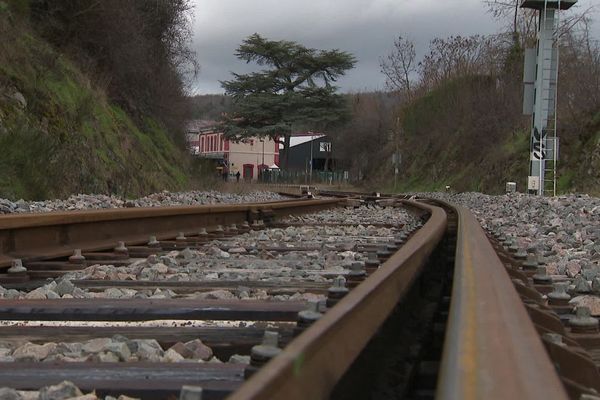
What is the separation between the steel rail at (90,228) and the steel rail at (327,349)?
9.44 feet

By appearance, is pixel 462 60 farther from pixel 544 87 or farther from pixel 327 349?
pixel 327 349

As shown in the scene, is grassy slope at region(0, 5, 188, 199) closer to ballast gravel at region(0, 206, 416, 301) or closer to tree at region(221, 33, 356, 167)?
ballast gravel at region(0, 206, 416, 301)

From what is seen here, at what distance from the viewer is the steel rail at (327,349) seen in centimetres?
125

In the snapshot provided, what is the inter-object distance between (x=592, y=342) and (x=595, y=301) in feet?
3.05

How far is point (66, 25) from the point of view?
16422 millimetres

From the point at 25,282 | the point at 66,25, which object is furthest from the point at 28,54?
the point at 25,282

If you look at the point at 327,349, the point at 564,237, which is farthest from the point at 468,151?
the point at 327,349

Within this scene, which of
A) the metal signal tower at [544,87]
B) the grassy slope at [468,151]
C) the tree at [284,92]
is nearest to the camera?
the metal signal tower at [544,87]

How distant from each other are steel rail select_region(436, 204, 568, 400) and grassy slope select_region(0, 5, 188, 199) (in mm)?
8165

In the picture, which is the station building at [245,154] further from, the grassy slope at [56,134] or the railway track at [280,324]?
the railway track at [280,324]

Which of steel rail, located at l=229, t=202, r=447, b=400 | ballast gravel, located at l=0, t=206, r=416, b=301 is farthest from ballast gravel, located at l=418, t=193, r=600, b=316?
steel rail, located at l=229, t=202, r=447, b=400

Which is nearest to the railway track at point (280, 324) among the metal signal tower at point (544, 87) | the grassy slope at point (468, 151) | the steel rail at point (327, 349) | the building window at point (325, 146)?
the steel rail at point (327, 349)

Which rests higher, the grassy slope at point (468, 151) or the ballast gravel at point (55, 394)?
the grassy slope at point (468, 151)

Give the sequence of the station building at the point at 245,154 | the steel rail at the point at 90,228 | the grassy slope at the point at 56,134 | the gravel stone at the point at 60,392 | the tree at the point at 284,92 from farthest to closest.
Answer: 1. the station building at the point at 245,154
2. the tree at the point at 284,92
3. the grassy slope at the point at 56,134
4. the steel rail at the point at 90,228
5. the gravel stone at the point at 60,392
